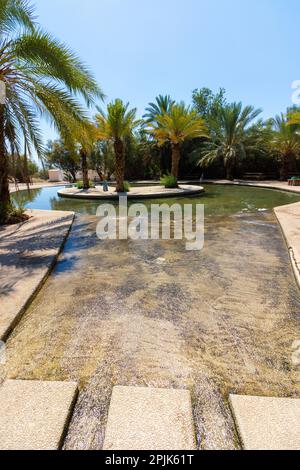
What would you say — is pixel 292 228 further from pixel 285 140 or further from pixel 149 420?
pixel 285 140

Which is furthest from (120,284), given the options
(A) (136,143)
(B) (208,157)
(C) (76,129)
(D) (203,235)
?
(A) (136,143)

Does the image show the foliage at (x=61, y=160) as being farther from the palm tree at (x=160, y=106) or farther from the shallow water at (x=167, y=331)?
the shallow water at (x=167, y=331)

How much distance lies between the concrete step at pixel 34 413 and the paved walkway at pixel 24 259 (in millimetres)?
841

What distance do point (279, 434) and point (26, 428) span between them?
1607 mm

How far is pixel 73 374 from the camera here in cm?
219

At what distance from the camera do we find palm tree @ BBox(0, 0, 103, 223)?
252 inches

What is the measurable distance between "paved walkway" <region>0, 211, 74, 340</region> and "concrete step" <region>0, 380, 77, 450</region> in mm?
841

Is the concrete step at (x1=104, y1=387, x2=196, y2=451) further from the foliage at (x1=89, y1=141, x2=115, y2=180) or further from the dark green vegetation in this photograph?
the foliage at (x1=89, y1=141, x2=115, y2=180)

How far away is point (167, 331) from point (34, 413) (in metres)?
1.41

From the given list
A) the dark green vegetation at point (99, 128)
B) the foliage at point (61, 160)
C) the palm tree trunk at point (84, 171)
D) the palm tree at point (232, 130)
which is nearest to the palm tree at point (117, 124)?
the dark green vegetation at point (99, 128)

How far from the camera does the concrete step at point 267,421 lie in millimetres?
1572

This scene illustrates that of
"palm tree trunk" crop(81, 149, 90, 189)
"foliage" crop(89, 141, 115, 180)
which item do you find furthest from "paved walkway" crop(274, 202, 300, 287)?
"foliage" crop(89, 141, 115, 180)

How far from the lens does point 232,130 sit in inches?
845

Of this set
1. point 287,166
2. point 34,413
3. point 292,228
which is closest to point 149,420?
point 34,413
